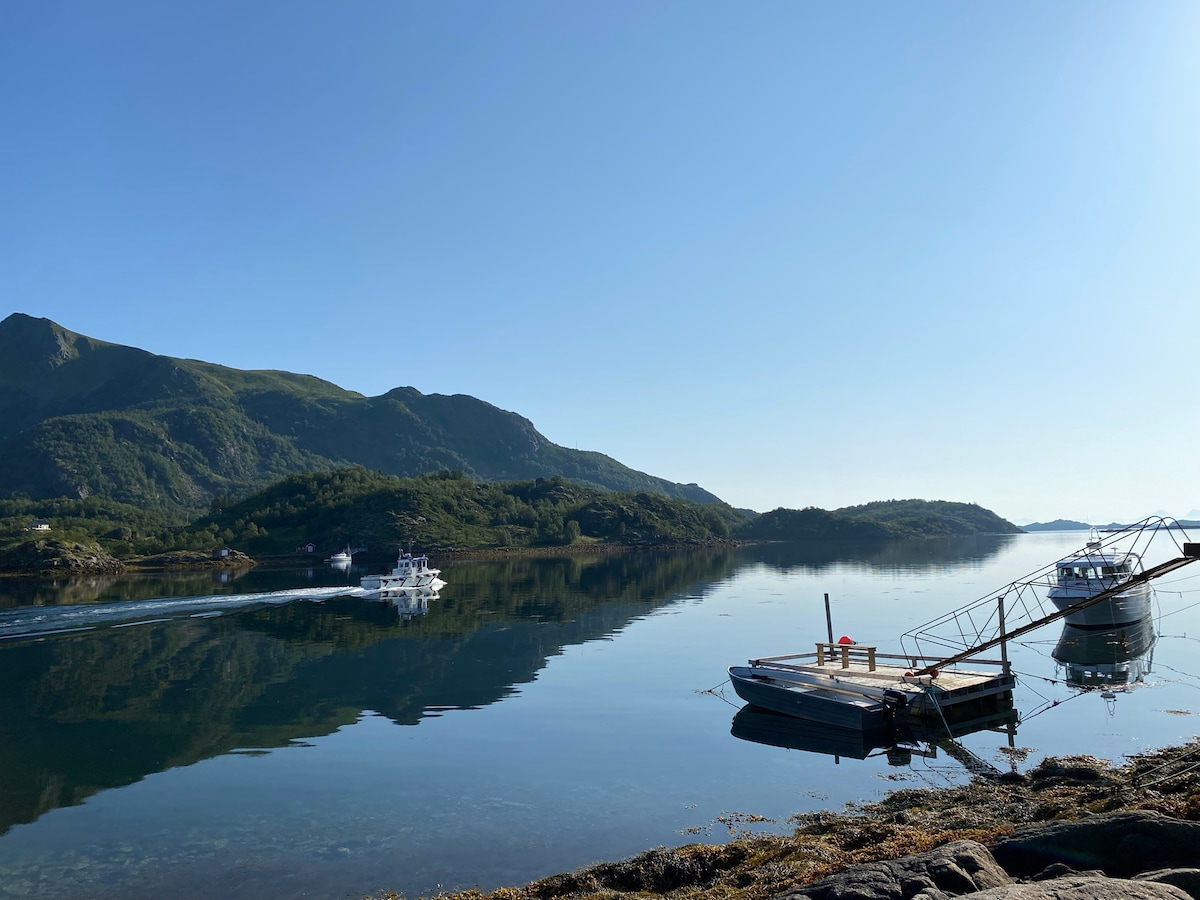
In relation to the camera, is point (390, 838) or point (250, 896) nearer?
Result: point (250, 896)

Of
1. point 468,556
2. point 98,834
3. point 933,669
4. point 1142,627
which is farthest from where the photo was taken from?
point 468,556

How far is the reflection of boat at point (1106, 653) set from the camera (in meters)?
39.6

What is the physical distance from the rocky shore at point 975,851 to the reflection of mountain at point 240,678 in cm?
1785

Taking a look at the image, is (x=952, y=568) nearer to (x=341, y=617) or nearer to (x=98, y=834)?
(x=341, y=617)

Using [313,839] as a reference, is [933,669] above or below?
above

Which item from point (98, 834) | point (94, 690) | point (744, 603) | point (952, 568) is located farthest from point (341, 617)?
point (952, 568)

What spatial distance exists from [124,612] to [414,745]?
5952cm

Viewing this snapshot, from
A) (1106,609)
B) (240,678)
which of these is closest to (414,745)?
(240,678)

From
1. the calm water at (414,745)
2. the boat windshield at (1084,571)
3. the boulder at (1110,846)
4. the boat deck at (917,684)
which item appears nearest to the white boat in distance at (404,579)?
the calm water at (414,745)

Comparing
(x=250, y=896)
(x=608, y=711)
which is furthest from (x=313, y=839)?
(x=608, y=711)

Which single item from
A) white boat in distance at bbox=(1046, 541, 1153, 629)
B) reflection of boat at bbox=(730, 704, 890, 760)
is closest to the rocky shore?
reflection of boat at bbox=(730, 704, 890, 760)

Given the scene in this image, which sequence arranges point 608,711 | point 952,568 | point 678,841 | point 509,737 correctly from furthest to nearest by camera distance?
1. point 952,568
2. point 608,711
3. point 509,737
4. point 678,841

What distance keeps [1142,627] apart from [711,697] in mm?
38333

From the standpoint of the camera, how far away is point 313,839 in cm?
1983
